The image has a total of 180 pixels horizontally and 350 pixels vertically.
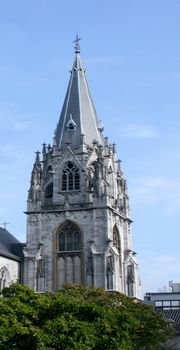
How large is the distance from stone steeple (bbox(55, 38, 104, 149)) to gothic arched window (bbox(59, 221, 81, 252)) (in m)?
9.86

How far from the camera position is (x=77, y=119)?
73.6 m

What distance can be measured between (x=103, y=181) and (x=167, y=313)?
15.6 metres

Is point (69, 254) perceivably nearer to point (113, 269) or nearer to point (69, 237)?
point (69, 237)

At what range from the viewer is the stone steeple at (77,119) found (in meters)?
72.7

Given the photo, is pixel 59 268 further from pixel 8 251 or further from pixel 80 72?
pixel 80 72

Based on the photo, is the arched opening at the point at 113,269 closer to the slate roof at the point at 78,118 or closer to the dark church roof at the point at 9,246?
the dark church roof at the point at 9,246

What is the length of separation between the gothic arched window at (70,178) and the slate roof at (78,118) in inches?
111

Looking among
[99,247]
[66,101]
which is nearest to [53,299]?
[99,247]

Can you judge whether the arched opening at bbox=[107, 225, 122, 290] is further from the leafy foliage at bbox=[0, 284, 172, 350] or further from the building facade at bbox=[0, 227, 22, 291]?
the leafy foliage at bbox=[0, 284, 172, 350]

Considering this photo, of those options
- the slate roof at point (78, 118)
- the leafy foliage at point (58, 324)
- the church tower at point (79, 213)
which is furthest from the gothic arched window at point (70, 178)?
the leafy foliage at point (58, 324)

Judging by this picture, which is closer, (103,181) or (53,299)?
(53,299)

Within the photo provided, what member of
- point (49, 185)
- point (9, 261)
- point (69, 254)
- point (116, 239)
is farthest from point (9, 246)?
point (116, 239)

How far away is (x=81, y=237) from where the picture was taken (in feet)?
219

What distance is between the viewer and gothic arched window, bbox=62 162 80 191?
229 feet
